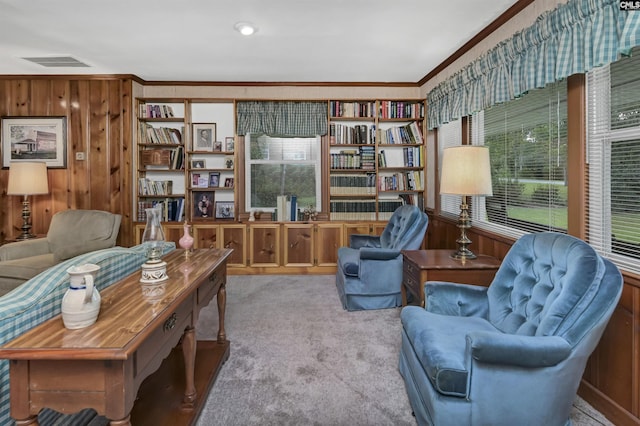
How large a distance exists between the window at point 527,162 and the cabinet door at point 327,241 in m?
1.80

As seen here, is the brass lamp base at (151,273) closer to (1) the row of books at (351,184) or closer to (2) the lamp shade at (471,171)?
(2) the lamp shade at (471,171)

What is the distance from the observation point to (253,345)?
8.98ft

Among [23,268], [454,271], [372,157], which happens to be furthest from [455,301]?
[23,268]

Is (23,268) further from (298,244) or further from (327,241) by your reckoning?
(327,241)

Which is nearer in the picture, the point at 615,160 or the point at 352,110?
the point at 615,160

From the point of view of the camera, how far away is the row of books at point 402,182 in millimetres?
4895

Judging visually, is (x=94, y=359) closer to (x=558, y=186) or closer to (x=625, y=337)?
(x=625, y=337)

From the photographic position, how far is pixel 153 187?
15.7 ft

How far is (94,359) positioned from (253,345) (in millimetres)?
1786

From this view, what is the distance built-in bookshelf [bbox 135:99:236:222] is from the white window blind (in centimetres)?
270

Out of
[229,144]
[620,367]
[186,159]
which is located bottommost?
[620,367]

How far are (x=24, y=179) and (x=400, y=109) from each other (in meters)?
4.65

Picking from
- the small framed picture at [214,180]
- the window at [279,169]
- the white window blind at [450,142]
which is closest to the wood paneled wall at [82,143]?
the small framed picture at [214,180]

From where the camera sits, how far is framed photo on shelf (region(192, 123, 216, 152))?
16.1ft
